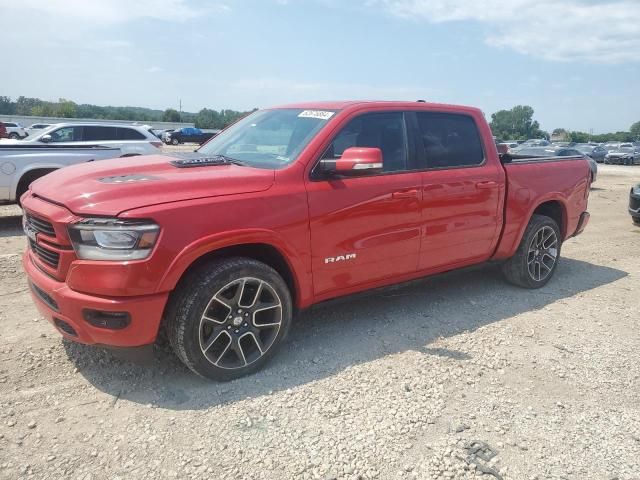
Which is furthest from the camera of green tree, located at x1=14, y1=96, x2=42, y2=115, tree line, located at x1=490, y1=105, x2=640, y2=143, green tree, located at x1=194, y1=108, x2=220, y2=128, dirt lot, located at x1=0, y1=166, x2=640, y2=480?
tree line, located at x1=490, y1=105, x2=640, y2=143

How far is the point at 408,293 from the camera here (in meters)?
5.20

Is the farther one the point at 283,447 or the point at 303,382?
the point at 303,382

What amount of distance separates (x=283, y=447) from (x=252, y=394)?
1.85 feet

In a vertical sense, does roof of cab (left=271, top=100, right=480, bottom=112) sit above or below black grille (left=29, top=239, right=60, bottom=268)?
above

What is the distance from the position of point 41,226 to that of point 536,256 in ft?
15.6

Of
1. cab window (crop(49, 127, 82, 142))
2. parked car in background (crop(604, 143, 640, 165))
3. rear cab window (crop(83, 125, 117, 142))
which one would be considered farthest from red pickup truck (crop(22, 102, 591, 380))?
parked car in background (crop(604, 143, 640, 165))

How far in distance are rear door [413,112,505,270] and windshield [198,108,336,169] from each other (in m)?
0.99

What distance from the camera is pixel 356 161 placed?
3.39m

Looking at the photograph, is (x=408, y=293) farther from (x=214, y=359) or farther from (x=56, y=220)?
(x=56, y=220)

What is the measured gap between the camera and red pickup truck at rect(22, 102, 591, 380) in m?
2.88

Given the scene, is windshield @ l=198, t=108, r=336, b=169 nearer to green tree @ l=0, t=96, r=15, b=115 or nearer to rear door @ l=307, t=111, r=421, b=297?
rear door @ l=307, t=111, r=421, b=297

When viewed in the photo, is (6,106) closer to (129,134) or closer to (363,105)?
(129,134)

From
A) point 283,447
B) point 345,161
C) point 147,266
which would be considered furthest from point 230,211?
point 283,447

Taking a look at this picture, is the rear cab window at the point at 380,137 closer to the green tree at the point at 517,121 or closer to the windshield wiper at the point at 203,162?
the windshield wiper at the point at 203,162
